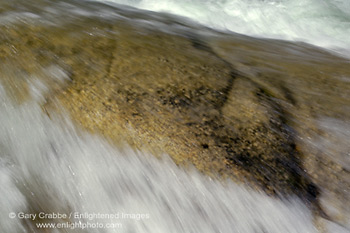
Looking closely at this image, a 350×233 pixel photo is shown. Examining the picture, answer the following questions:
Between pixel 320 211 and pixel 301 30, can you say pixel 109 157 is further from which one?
pixel 301 30

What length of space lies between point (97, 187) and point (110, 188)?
83 mm

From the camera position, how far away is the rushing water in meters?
2.12

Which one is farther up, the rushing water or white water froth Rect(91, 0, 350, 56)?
white water froth Rect(91, 0, 350, 56)

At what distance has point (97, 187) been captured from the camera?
2.30 metres

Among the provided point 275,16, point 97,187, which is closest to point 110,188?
point 97,187

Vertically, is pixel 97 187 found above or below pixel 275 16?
below

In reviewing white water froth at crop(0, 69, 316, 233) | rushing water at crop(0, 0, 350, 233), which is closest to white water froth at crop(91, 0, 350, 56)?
rushing water at crop(0, 0, 350, 233)

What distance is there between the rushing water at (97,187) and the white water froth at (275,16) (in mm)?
3103

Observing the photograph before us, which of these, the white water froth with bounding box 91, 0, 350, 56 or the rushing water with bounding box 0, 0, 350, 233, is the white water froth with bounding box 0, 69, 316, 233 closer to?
the rushing water with bounding box 0, 0, 350, 233

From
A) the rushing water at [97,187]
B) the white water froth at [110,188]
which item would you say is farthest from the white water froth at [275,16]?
the white water froth at [110,188]

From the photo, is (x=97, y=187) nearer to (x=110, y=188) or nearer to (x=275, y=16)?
(x=110, y=188)

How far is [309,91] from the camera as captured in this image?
116 inches

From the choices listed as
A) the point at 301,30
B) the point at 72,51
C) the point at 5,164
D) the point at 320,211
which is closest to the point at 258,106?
the point at 320,211

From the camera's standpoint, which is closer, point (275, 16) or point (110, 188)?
point (110, 188)
